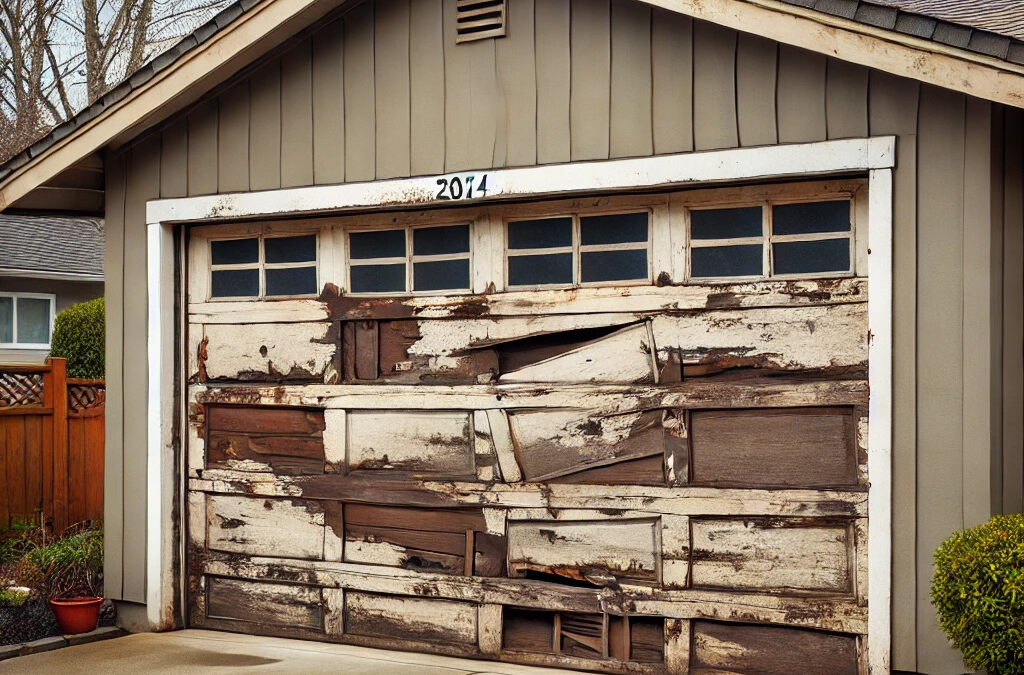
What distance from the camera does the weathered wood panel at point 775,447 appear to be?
579cm

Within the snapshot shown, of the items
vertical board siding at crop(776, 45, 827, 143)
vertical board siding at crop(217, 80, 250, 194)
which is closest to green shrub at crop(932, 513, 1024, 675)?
vertical board siding at crop(776, 45, 827, 143)

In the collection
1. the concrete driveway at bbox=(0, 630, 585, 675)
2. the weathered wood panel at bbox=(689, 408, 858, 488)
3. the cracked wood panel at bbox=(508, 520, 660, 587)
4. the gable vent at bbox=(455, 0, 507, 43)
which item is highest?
the gable vent at bbox=(455, 0, 507, 43)

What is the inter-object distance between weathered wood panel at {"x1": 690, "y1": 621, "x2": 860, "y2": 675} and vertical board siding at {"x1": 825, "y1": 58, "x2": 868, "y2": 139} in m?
2.59

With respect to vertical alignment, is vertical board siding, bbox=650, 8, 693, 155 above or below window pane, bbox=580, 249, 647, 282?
above

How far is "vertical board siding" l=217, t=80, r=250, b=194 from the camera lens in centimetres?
732

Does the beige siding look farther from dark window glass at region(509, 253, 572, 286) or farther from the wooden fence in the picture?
the wooden fence

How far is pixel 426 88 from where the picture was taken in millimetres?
6754

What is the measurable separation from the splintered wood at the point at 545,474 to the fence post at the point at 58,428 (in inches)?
125

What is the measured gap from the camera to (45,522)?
32.9ft

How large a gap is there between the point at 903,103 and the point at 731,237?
112cm

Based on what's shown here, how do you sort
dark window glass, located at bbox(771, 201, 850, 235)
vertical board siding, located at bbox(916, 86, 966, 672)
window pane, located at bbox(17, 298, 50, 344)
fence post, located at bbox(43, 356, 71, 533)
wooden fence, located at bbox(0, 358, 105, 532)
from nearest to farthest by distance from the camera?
vertical board siding, located at bbox(916, 86, 966, 672)
dark window glass, located at bbox(771, 201, 850, 235)
wooden fence, located at bbox(0, 358, 105, 532)
fence post, located at bbox(43, 356, 71, 533)
window pane, located at bbox(17, 298, 50, 344)

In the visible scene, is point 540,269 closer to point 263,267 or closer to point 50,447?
point 263,267

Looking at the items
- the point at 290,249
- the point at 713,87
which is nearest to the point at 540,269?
the point at 713,87

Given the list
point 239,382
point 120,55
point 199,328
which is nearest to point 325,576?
point 239,382
